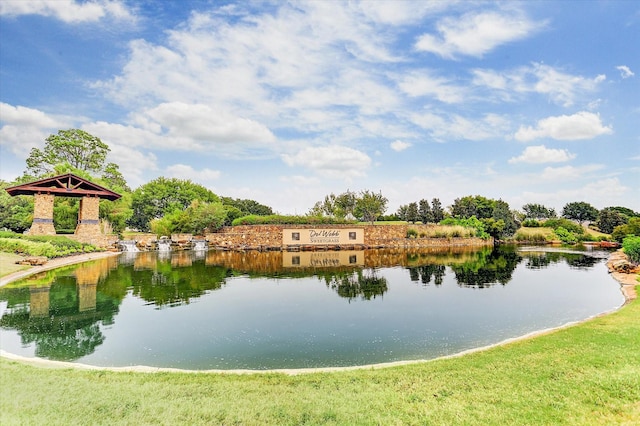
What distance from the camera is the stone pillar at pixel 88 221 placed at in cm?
2936

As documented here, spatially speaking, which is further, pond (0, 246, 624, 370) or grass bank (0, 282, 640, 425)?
pond (0, 246, 624, 370)

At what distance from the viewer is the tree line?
3678cm

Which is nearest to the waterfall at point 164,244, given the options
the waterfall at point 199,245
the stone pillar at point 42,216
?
the waterfall at point 199,245

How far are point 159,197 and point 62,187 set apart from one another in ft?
67.6

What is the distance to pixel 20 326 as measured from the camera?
9156mm

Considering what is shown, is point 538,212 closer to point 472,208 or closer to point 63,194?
point 472,208

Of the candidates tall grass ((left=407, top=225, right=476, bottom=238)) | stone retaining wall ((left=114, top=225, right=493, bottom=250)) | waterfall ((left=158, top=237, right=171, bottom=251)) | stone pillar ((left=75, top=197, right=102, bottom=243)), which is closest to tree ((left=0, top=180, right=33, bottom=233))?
stone pillar ((left=75, top=197, right=102, bottom=243))

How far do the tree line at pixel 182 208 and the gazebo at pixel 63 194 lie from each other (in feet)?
19.2

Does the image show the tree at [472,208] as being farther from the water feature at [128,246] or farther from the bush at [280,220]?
the water feature at [128,246]

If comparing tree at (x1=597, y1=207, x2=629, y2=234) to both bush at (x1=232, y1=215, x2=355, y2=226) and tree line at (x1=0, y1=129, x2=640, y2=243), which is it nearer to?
tree line at (x1=0, y1=129, x2=640, y2=243)

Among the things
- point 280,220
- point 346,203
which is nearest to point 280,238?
point 280,220

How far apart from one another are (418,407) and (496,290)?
36.4 ft

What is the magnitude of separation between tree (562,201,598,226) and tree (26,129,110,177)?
227 ft

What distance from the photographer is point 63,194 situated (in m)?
29.6
